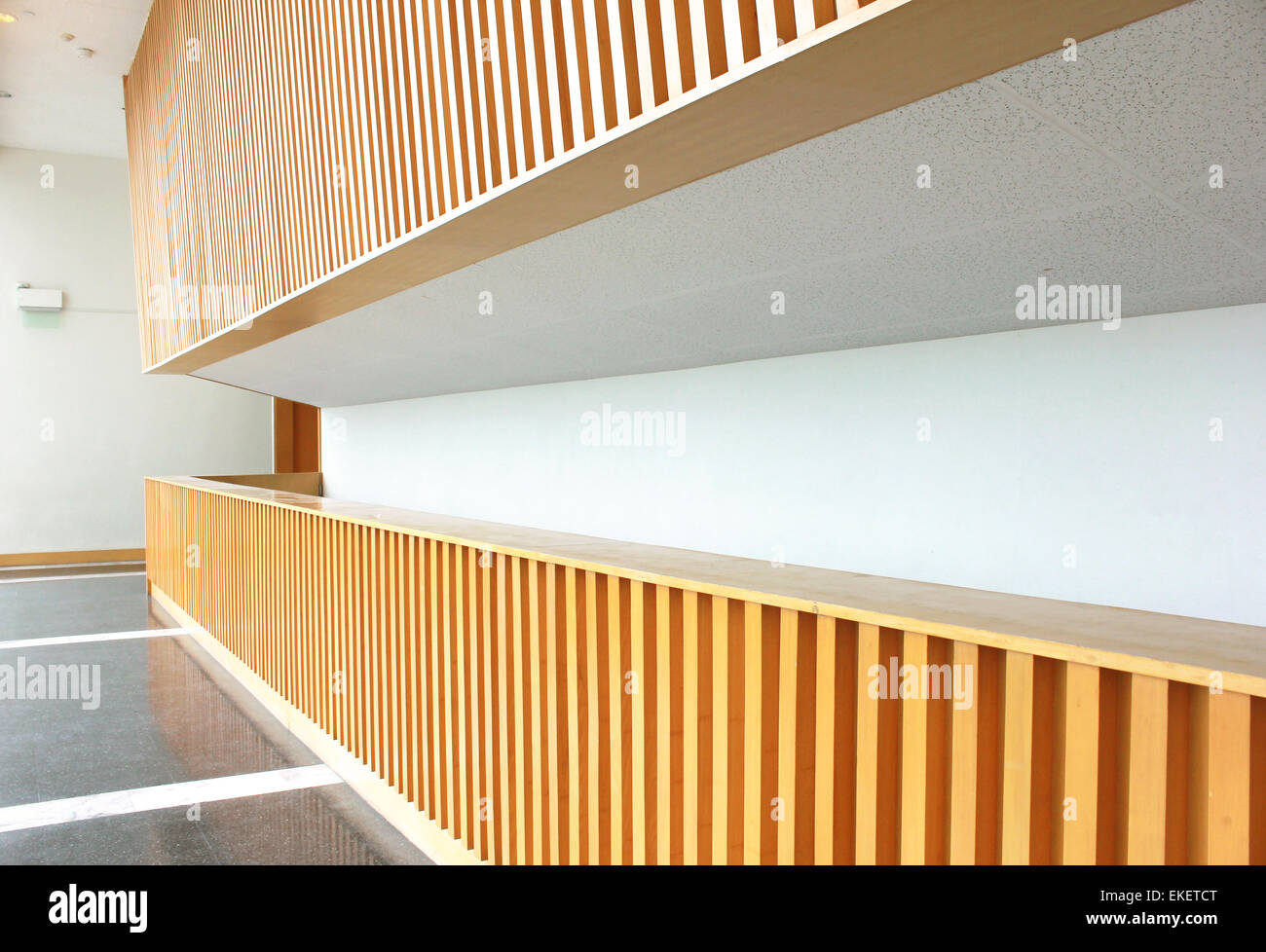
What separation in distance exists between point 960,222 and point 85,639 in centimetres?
761

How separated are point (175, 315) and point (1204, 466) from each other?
6.86 metres

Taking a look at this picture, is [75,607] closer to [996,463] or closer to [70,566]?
[70,566]

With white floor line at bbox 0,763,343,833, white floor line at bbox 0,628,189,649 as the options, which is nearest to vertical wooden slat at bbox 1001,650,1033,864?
white floor line at bbox 0,763,343,833

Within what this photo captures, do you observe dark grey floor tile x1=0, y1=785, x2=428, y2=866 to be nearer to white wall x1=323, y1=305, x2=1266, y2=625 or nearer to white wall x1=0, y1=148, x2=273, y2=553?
white wall x1=323, y1=305, x2=1266, y2=625

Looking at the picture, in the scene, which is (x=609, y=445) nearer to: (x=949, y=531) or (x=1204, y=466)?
(x=949, y=531)

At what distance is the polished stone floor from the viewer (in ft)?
11.5

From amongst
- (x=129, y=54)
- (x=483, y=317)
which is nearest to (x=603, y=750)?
(x=483, y=317)

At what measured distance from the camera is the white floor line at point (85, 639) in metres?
7.16

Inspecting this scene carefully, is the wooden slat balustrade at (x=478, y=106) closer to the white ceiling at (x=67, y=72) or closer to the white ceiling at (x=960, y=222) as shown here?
the white ceiling at (x=960, y=222)

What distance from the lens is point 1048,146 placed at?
1553 mm

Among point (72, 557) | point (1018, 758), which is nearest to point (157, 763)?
point (1018, 758)

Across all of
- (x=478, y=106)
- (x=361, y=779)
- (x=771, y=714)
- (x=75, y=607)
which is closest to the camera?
(x=771, y=714)

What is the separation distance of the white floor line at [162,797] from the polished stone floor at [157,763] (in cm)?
3

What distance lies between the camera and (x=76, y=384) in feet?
39.8
